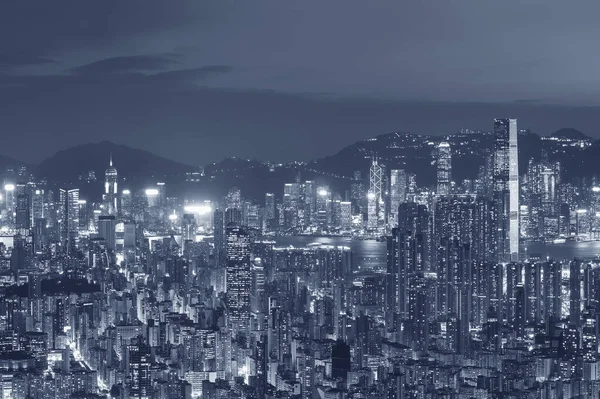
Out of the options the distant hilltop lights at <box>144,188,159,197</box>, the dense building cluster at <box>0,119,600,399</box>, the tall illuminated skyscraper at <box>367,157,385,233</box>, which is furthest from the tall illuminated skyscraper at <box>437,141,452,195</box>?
the distant hilltop lights at <box>144,188,159,197</box>

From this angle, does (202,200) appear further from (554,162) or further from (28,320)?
(28,320)

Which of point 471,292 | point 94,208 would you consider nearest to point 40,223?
point 94,208

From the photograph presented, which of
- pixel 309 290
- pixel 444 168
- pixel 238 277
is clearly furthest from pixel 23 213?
pixel 444 168

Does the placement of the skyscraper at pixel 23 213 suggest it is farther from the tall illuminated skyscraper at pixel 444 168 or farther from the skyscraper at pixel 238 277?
the tall illuminated skyscraper at pixel 444 168

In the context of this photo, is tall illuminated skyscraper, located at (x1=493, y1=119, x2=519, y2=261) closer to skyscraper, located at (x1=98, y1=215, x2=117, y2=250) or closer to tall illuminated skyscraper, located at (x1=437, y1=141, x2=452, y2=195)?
tall illuminated skyscraper, located at (x1=437, y1=141, x2=452, y2=195)

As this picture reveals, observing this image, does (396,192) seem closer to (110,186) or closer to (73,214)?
(110,186)

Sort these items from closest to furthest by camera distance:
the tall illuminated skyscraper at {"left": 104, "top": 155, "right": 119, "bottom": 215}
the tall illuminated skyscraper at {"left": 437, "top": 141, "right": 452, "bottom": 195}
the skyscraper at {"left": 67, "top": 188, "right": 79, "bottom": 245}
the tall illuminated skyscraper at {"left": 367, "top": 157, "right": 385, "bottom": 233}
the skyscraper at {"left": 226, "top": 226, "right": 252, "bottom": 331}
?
the skyscraper at {"left": 226, "top": 226, "right": 252, "bottom": 331} → the skyscraper at {"left": 67, "top": 188, "right": 79, "bottom": 245} → the tall illuminated skyscraper at {"left": 437, "top": 141, "right": 452, "bottom": 195} → the tall illuminated skyscraper at {"left": 104, "top": 155, "right": 119, "bottom": 215} → the tall illuminated skyscraper at {"left": 367, "top": 157, "right": 385, "bottom": 233}
